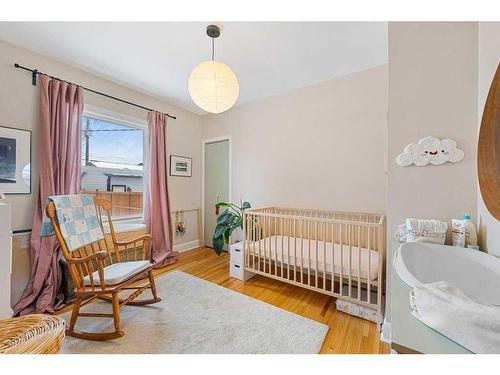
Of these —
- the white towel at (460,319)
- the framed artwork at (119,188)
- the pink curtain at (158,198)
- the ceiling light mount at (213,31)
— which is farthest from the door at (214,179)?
the white towel at (460,319)

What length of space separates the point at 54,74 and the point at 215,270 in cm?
273

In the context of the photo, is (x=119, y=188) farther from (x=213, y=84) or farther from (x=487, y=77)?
(x=487, y=77)

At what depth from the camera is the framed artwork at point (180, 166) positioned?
3.11 m

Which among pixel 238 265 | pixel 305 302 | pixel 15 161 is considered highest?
pixel 15 161

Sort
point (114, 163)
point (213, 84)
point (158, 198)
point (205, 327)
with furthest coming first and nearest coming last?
point (158, 198) < point (114, 163) < point (205, 327) < point (213, 84)

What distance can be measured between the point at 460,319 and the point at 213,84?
153 centimetres

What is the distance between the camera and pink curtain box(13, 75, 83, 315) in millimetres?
1724

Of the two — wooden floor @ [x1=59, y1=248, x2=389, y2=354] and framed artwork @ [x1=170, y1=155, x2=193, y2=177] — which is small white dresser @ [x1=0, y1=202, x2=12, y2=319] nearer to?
wooden floor @ [x1=59, y1=248, x2=389, y2=354]

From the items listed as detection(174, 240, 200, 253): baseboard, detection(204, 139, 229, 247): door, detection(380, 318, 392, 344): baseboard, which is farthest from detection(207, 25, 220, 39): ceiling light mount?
detection(174, 240, 200, 253): baseboard

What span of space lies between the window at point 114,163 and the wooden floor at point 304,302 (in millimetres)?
1077

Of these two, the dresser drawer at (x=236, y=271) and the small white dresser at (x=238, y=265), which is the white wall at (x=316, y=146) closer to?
the small white dresser at (x=238, y=265)

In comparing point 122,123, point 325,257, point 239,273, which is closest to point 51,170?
point 122,123

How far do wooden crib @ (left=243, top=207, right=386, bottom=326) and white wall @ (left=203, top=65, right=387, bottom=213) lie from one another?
0.80ft

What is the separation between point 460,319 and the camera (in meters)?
0.46
